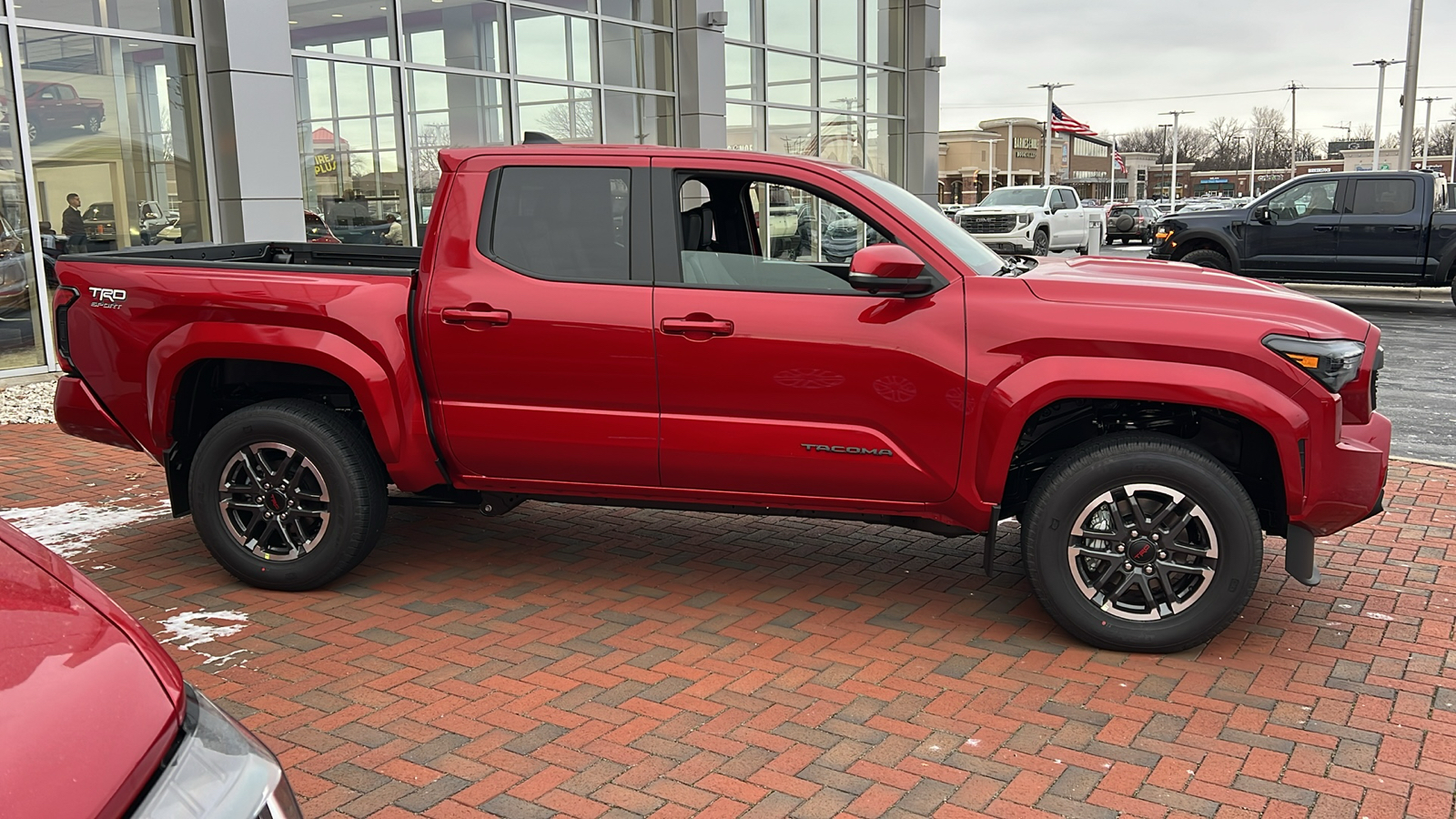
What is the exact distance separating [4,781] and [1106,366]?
3757mm

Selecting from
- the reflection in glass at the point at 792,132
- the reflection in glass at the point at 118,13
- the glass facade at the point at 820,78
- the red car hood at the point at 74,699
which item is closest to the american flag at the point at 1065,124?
the glass facade at the point at 820,78

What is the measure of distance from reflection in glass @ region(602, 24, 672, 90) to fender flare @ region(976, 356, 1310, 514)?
1334 cm

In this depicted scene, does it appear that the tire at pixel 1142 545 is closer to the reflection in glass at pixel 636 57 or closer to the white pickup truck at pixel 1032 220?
the reflection in glass at pixel 636 57

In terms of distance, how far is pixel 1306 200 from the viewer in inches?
674

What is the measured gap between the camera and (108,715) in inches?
63.6

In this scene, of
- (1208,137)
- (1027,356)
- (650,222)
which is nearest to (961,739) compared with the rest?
(1027,356)

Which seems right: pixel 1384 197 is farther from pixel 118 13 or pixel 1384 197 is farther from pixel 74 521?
pixel 74 521

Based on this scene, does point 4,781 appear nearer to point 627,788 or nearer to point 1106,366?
point 627,788

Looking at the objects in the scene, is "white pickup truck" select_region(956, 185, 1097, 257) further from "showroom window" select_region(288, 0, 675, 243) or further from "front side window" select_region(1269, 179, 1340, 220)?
"showroom window" select_region(288, 0, 675, 243)

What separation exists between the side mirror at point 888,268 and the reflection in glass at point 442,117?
9.89 meters

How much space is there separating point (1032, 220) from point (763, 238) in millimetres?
23388

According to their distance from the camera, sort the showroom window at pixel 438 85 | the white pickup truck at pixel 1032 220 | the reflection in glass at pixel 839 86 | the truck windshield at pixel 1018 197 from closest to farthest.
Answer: the showroom window at pixel 438 85
the reflection in glass at pixel 839 86
the white pickup truck at pixel 1032 220
the truck windshield at pixel 1018 197

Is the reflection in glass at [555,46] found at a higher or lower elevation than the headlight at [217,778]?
higher

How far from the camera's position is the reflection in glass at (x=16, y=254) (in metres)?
10.4
